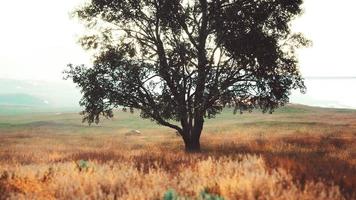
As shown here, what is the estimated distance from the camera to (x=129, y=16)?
20.0 meters

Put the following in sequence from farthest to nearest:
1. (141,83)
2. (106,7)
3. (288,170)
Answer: (106,7) → (141,83) → (288,170)

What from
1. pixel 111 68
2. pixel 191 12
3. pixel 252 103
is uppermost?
pixel 191 12

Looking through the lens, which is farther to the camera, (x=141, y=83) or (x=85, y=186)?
(x=141, y=83)

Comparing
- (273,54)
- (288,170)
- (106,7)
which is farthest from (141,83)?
(288,170)

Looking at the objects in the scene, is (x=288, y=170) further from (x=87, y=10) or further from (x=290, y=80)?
(x=87, y=10)

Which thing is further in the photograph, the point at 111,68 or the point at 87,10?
the point at 87,10

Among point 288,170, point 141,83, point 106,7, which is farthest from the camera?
point 106,7

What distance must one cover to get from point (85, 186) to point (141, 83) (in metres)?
11.4

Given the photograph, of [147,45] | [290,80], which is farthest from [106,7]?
[290,80]

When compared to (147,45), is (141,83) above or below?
below

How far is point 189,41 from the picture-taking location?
19.7 meters

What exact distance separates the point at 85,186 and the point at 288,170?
147 inches

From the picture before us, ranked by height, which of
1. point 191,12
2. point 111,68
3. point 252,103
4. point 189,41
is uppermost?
point 191,12

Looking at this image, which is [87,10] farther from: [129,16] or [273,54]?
[273,54]
